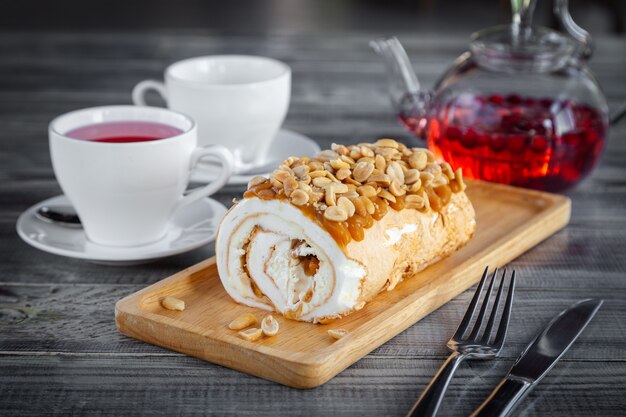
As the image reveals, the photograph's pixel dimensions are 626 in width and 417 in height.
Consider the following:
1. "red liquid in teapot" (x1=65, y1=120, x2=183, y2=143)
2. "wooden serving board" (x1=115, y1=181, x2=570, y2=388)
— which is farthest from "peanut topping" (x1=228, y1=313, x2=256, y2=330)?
"red liquid in teapot" (x1=65, y1=120, x2=183, y2=143)

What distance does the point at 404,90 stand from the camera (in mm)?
1856

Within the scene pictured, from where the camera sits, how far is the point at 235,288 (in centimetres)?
124

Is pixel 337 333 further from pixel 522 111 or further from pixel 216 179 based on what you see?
pixel 522 111

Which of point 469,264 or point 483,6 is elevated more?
point 469,264

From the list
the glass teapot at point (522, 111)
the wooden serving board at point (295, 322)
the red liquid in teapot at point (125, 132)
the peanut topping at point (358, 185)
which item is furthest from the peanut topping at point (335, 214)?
the glass teapot at point (522, 111)

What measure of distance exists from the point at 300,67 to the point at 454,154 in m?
1.03

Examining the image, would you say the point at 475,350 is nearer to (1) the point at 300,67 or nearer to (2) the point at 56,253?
(2) the point at 56,253

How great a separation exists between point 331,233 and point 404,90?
78 cm

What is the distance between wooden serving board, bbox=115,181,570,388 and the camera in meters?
1.07

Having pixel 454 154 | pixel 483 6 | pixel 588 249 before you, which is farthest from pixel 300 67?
pixel 483 6

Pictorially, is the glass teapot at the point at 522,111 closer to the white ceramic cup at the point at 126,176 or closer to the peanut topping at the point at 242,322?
the white ceramic cup at the point at 126,176

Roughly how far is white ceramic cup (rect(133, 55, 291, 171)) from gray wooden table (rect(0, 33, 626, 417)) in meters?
0.13

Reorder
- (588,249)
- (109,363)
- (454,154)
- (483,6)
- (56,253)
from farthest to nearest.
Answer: (483,6)
(454,154)
(588,249)
(56,253)
(109,363)

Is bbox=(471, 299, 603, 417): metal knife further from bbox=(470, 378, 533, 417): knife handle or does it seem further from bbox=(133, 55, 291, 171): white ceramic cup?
bbox=(133, 55, 291, 171): white ceramic cup
